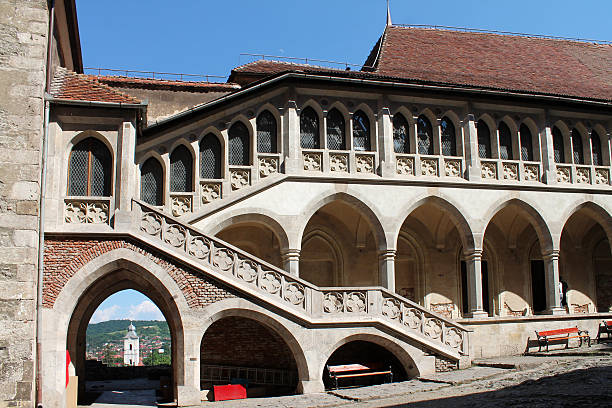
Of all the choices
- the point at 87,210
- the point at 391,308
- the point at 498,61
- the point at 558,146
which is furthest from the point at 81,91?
the point at 498,61

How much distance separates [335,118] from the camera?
20312 millimetres

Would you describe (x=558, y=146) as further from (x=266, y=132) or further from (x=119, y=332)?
(x=119, y=332)

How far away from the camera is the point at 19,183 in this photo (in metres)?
12.9

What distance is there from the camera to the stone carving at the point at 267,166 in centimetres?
1914

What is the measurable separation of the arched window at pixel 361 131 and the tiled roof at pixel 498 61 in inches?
75.7

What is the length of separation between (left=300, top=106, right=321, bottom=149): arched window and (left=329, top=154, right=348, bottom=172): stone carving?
536 millimetres

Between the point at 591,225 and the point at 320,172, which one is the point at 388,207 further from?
the point at 591,225

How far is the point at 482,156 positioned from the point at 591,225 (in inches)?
214

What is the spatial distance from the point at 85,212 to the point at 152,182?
3311 mm

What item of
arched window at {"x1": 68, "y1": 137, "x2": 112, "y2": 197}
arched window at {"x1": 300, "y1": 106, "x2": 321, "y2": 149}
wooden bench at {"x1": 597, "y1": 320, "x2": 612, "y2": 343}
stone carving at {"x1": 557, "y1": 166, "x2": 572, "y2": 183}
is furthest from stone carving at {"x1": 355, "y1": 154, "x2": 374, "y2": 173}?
wooden bench at {"x1": 597, "y1": 320, "x2": 612, "y2": 343}

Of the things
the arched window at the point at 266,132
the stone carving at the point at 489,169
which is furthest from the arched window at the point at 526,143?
the arched window at the point at 266,132

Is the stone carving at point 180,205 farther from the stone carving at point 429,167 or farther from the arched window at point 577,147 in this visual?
the arched window at point 577,147

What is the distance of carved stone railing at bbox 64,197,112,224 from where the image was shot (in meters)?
15.3

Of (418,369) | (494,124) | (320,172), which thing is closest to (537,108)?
(494,124)
